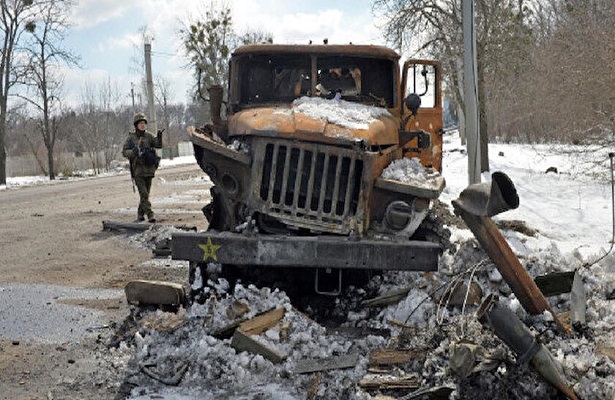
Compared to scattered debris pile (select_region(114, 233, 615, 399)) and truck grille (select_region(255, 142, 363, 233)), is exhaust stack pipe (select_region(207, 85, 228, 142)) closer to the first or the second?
truck grille (select_region(255, 142, 363, 233))

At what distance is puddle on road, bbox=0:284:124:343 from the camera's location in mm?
5652

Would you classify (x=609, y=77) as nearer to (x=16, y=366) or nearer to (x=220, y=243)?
(x=220, y=243)

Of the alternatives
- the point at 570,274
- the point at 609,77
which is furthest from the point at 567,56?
the point at 570,274

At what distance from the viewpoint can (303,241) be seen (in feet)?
17.3

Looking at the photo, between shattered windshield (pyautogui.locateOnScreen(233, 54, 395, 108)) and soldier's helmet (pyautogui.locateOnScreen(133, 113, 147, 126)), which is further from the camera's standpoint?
soldier's helmet (pyautogui.locateOnScreen(133, 113, 147, 126))

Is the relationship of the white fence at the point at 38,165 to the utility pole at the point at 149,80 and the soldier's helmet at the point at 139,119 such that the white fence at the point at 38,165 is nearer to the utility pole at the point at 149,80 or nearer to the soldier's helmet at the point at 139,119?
the utility pole at the point at 149,80

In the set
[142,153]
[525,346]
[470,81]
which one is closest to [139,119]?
[142,153]

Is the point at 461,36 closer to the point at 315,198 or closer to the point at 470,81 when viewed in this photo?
the point at 470,81

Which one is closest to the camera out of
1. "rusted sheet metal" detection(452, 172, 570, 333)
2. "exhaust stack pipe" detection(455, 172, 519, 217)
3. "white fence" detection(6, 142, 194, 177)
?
"exhaust stack pipe" detection(455, 172, 519, 217)

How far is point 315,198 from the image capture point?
560cm

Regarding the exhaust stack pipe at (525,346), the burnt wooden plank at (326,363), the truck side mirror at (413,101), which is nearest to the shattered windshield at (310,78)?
the truck side mirror at (413,101)

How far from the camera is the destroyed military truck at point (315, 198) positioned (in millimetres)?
5270

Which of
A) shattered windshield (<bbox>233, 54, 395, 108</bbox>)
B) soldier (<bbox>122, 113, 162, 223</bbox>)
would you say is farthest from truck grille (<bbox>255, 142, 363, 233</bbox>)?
soldier (<bbox>122, 113, 162, 223</bbox>)

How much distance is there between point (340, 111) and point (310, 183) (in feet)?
3.51
